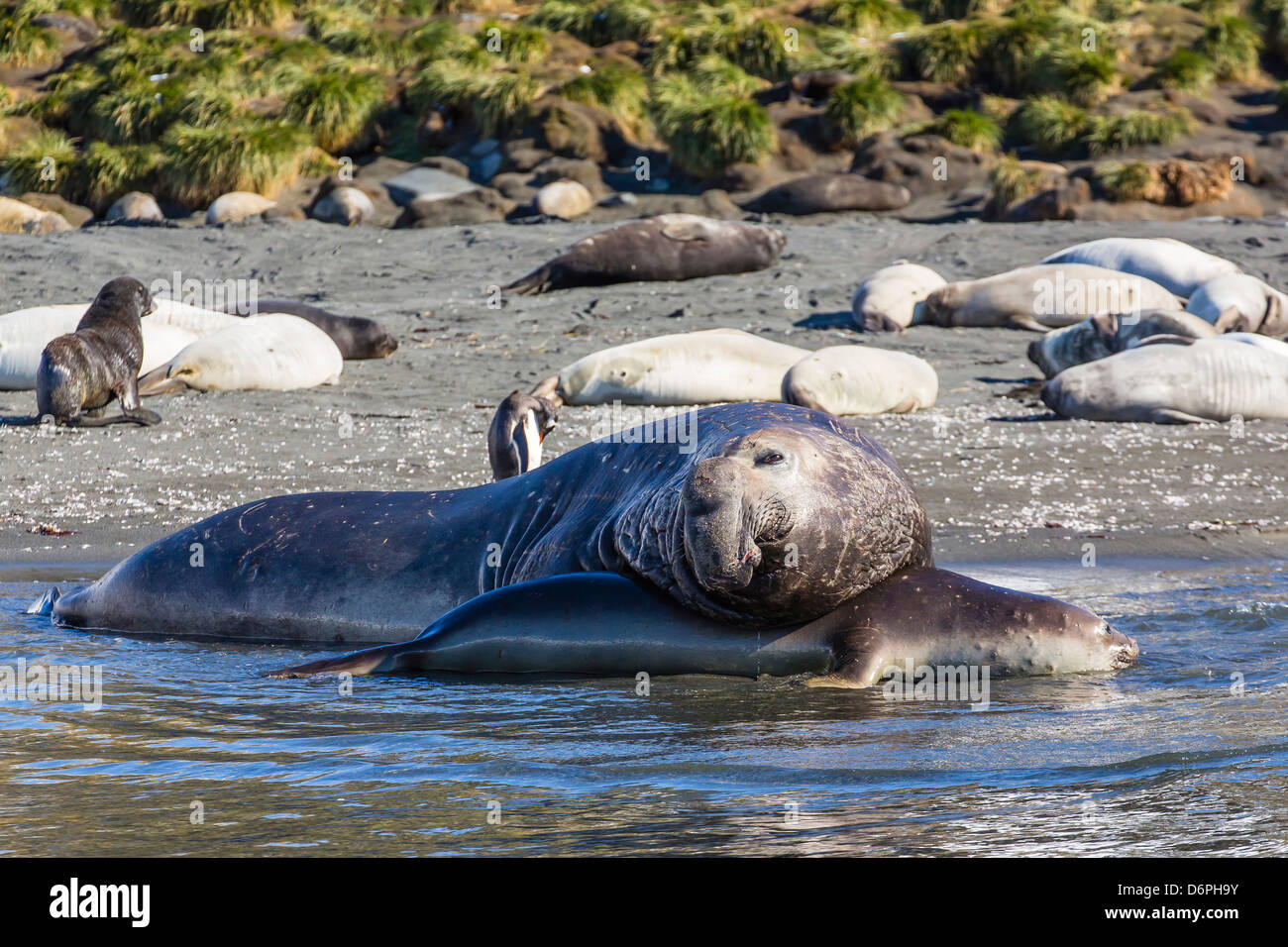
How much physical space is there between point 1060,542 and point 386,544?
301 centimetres

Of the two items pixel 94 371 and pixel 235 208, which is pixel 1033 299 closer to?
pixel 94 371

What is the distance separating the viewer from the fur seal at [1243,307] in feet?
35.9

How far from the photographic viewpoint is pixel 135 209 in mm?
18797

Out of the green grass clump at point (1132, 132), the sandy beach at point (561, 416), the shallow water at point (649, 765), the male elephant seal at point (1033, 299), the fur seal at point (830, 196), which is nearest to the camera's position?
the shallow water at point (649, 765)

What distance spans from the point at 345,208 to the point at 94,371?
932 centimetres

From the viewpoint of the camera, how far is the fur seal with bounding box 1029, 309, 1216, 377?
33.9 ft

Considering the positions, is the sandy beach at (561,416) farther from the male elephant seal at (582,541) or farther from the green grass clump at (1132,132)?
the green grass clump at (1132,132)

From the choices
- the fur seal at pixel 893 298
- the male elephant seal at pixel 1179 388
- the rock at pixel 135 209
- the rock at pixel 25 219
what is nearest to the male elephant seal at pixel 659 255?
the fur seal at pixel 893 298

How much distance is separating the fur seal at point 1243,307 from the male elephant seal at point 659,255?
13.7ft

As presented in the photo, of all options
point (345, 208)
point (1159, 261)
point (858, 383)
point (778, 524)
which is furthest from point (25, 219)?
point (778, 524)

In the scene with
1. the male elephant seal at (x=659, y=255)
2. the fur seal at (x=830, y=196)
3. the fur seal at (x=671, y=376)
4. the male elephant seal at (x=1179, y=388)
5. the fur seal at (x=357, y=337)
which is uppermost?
the fur seal at (x=830, y=196)

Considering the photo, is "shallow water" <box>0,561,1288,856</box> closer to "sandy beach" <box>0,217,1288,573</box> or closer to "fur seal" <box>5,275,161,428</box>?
"sandy beach" <box>0,217,1288,573</box>

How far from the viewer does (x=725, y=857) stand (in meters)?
2.44

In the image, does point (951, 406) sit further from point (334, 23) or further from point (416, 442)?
point (334, 23)
